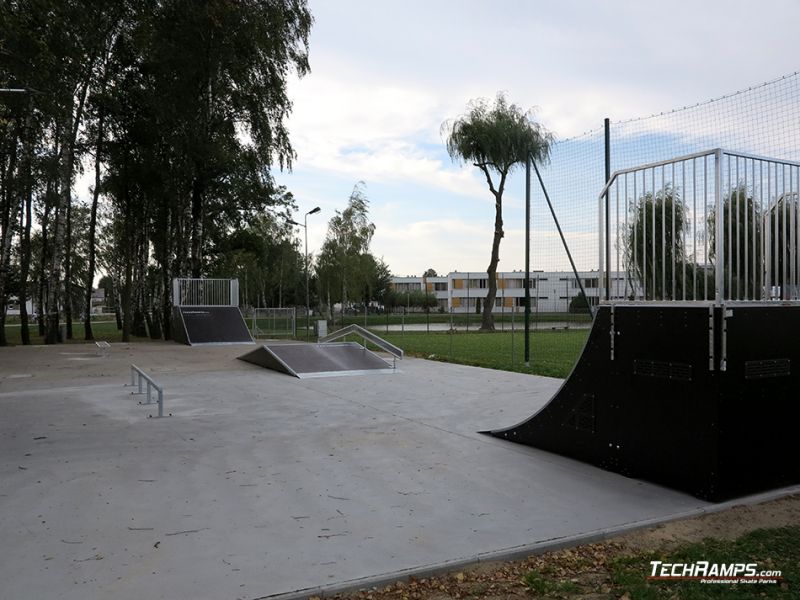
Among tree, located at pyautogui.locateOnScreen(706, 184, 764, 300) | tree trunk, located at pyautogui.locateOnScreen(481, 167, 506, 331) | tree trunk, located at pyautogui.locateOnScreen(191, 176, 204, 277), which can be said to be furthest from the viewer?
tree trunk, located at pyautogui.locateOnScreen(481, 167, 506, 331)

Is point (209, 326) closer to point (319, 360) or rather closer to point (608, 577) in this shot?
point (319, 360)

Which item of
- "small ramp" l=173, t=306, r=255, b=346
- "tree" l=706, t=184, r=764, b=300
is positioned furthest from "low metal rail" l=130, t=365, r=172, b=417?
"small ramp" l=173, t=306, r=255, b=346

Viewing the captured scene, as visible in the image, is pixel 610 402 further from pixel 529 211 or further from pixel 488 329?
pixel 488 329

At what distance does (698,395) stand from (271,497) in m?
3.29

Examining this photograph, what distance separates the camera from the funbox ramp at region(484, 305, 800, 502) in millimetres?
4496

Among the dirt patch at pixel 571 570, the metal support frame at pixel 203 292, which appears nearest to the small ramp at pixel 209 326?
the metal support frame at pixel 203 292

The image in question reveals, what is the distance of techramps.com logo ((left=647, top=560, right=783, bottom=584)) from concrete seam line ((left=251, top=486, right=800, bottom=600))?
48 centimetres

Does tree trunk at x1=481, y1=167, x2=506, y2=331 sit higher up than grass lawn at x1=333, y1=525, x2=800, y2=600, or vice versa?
tree trunk at x1=481, y1=167, x2=506, y2=331

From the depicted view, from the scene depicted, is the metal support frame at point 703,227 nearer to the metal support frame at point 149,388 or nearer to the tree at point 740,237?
the tree at point 740,237

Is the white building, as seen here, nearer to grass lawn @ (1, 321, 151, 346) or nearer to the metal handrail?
the metal handrail

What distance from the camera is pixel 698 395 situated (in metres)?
4.54

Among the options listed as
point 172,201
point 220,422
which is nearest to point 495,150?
point 172,201

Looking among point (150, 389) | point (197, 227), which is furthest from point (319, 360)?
point (197, 227)

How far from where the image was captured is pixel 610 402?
17.4 ft
